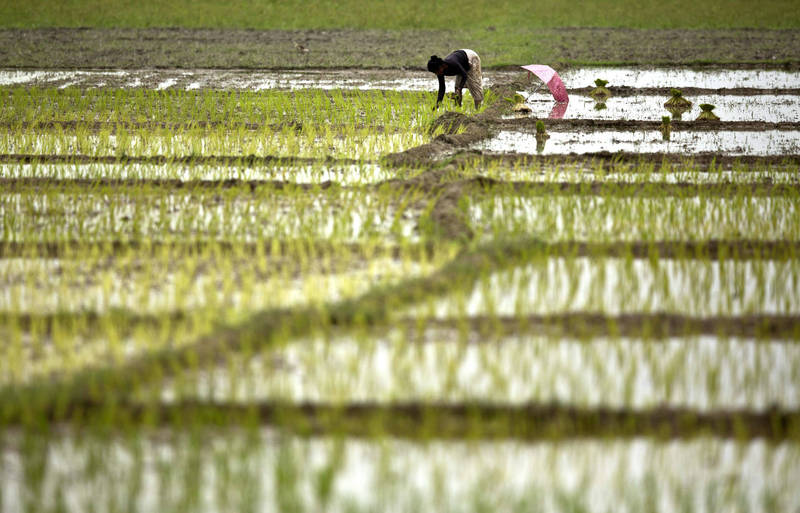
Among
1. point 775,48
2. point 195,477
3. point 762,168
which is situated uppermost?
point 775,48

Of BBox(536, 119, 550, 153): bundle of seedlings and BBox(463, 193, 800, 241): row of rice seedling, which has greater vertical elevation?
BBox(536, 119, 550, 153): bundle of seedlings

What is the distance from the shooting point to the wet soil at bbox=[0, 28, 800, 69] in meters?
14.1

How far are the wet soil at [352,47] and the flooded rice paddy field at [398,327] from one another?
7461mm

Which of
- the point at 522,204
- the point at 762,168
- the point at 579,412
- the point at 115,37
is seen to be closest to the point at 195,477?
the point at 579,412

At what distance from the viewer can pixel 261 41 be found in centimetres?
1723

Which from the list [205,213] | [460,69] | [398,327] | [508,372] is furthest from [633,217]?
[460,69]

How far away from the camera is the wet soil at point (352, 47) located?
46.4 ft

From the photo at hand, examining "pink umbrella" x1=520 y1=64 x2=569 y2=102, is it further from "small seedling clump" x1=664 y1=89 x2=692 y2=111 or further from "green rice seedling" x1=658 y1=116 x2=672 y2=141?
"green rice seedling" x1=658 y1=116 x2=672 y2=141

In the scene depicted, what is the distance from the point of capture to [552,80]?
934cm

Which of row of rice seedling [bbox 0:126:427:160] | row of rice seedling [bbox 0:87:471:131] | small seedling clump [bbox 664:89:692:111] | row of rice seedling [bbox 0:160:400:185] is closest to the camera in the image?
row of rice seedling [bbox 0:160:400:185]

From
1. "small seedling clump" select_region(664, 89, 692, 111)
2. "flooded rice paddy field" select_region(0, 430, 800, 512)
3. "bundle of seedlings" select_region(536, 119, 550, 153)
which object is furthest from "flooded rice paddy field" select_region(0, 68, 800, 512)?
"small seedling clump" select_region(664, 89, 692, 111)

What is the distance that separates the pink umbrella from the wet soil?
152 inches

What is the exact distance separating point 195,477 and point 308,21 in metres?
18.1

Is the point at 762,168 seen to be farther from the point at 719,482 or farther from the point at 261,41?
the point at 261,41
